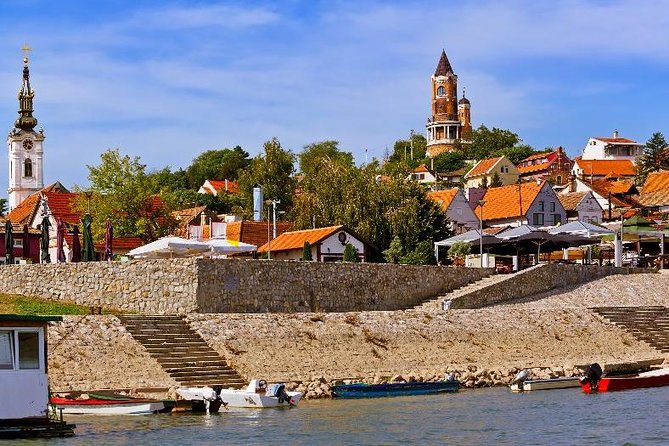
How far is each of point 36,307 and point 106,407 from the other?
46.8 feet

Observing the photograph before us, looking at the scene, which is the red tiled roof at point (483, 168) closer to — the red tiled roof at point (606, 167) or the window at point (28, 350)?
the red tiled roof at point (606, 167)

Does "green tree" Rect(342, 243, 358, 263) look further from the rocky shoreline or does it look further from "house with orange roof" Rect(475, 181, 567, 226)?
"house with orange roof" Rect(475, 181, 567, 226)

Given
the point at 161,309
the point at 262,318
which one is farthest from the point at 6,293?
the point at 262,318

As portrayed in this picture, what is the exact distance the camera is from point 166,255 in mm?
58969

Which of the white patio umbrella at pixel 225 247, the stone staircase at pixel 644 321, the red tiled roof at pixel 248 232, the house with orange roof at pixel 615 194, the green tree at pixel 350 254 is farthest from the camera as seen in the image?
the house with orange roof at pixel 615 194

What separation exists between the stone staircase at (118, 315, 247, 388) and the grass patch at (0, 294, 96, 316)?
4.04m

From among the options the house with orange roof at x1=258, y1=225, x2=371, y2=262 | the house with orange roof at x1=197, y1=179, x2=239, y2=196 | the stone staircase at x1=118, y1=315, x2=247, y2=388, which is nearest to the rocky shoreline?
the stone staircase at x1=118, y1=315, x2=247, y2=388

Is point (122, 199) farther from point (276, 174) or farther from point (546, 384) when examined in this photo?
point (546, 384)

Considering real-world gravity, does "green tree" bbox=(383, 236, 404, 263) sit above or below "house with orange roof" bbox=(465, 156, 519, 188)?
below

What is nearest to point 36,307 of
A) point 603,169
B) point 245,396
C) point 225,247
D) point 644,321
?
point 225,247

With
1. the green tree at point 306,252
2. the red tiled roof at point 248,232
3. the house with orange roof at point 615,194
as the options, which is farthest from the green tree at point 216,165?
the green tree at point 306,252

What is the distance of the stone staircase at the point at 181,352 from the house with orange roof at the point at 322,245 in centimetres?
1883

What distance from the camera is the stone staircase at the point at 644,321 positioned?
192 feet

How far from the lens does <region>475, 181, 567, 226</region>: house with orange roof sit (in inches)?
4173
